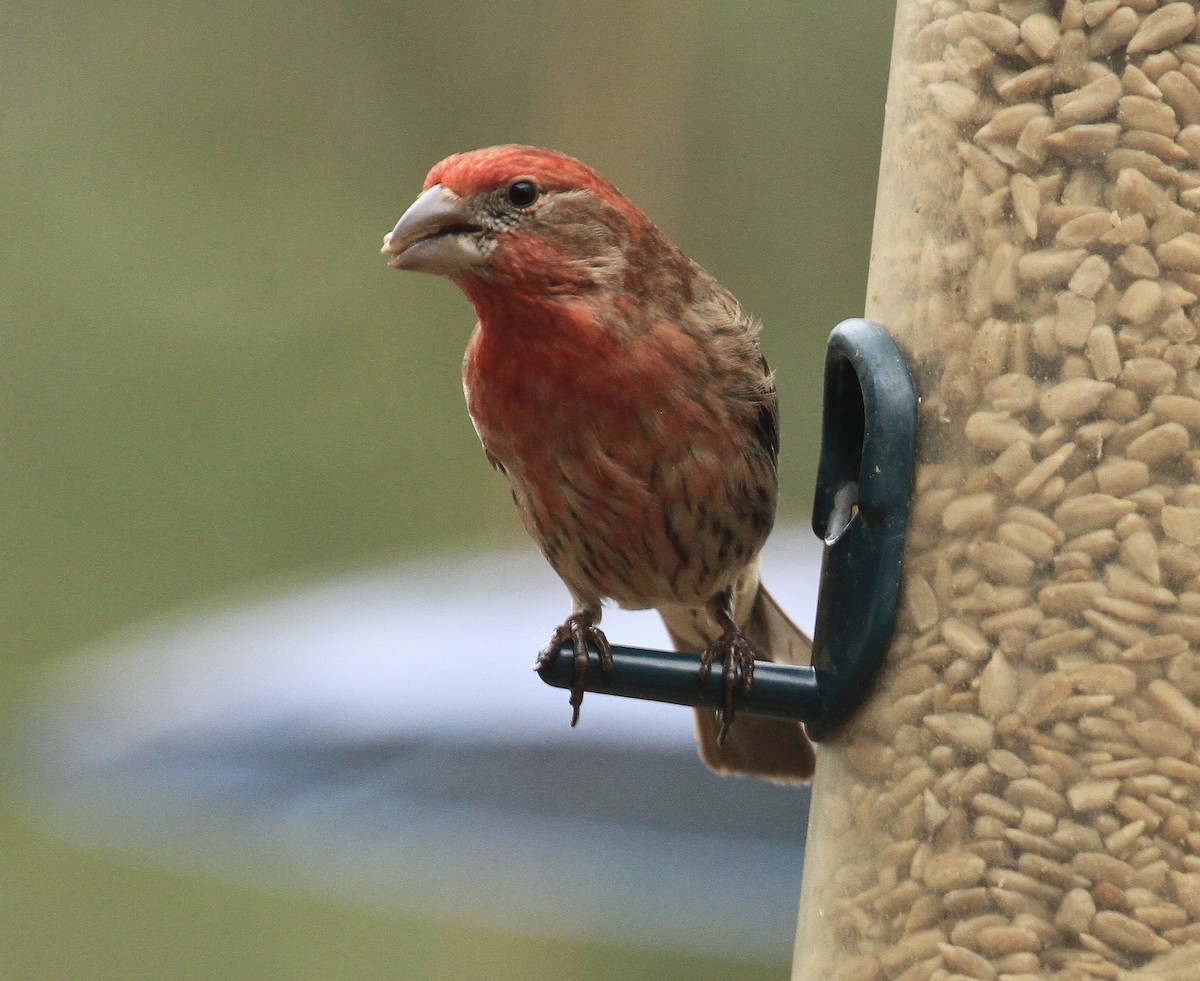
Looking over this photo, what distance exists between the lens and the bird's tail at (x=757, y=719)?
4.89 m

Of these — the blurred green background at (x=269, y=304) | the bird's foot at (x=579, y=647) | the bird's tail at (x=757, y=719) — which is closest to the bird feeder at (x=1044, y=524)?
the bird's foot at (x=579, y=647)

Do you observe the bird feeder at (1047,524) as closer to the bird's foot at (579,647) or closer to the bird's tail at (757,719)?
the bird's foot at (579,647)

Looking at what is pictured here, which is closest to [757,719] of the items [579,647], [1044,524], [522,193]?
[579,647]

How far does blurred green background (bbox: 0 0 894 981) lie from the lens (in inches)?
445

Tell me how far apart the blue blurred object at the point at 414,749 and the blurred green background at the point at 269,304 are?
345 cm

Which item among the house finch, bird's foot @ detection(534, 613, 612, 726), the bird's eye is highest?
the bird's eye

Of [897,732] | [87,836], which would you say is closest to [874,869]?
[897,732]

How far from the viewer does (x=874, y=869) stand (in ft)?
11.5

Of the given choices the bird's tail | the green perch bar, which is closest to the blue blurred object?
the bird's tail

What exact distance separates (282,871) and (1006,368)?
4981 millimetres

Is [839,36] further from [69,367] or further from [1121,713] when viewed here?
[1121,713]

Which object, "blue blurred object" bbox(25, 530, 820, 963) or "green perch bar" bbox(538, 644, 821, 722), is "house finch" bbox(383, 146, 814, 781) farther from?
"blue blurred object" bbox(25, 530, 820, 963)

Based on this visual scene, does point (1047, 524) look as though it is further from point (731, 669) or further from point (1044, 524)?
point (731, 669)

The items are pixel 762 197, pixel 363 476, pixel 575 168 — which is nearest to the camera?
pixel 575 168
